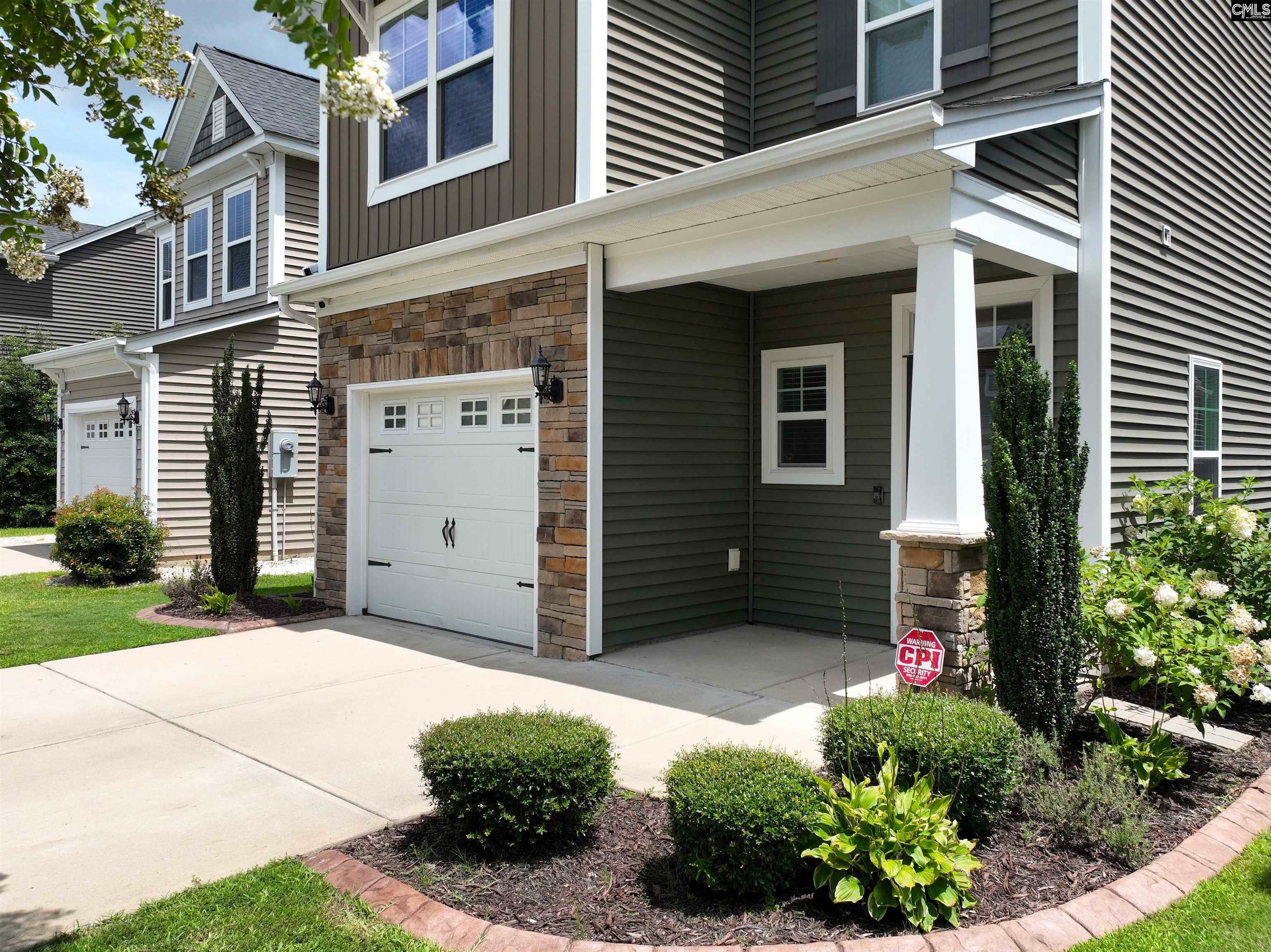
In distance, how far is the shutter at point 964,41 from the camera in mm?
6988

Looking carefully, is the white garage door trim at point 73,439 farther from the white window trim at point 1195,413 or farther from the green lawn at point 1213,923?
the green lawn at point 1213,923

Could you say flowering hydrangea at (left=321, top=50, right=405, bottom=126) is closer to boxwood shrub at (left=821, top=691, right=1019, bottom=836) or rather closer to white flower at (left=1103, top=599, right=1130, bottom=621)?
boxwood shrub at (left=821, top=691, right=1019, bottom=836)

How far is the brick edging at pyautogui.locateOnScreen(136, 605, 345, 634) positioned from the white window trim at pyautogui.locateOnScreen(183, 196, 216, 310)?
7.08 metres

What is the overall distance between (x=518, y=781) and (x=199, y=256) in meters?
14.2

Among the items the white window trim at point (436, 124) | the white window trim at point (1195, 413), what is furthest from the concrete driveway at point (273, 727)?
the white window trim at point (436, 124)

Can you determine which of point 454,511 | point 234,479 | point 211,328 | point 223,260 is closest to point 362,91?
point 454,511

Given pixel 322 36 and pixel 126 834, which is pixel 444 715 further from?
pixel 322 36

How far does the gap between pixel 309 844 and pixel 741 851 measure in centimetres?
185

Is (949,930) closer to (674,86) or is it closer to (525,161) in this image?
(525,161)

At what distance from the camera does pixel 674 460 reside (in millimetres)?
7836

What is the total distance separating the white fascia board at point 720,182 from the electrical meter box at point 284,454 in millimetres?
5391

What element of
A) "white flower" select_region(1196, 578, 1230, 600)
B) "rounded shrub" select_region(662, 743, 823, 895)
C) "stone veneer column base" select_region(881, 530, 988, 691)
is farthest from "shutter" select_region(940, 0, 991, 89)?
"rounded shrub" select_region(662, 743, 823, 895)

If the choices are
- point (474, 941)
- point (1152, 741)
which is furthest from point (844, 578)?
point (474, 941)

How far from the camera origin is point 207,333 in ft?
41.7
